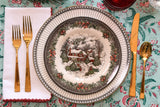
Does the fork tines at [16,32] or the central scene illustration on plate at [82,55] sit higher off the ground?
the fork tines at [16,32]

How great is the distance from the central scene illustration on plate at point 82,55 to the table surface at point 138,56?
0.21 feet

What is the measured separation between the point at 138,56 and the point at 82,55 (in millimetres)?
194

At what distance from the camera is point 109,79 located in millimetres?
718

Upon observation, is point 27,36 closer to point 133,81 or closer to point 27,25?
point 27,25

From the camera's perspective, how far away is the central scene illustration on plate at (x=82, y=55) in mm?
717

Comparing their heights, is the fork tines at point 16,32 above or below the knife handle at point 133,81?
above

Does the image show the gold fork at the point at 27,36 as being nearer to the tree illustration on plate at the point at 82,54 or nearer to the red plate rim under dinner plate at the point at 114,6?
the tree illustration on plate at the point at 82,54

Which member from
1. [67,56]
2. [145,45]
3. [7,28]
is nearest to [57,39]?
[67,56]

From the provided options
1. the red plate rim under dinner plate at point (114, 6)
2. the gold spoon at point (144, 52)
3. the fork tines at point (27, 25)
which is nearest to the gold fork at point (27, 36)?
the fork tines at point (27, 25)

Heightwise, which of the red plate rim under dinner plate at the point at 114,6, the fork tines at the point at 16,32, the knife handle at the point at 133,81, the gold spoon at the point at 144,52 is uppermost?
the red plate rim under dinner plate at the point at 114,6

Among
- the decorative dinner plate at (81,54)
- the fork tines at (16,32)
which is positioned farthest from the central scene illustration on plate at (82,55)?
the fork tines at (16,32)

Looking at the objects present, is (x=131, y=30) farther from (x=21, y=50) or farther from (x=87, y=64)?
(x=21, y=50)

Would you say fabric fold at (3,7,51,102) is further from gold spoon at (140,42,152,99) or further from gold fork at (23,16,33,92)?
gold spoon at (140,42,152,99)

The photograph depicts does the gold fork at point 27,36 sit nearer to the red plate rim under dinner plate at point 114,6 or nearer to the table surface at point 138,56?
the table surface at point 138,56
